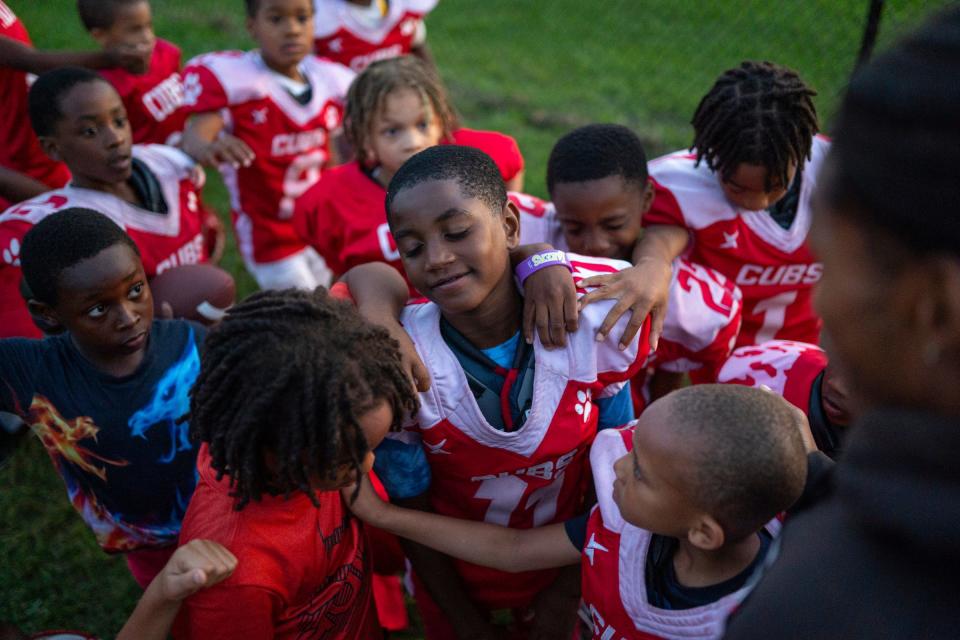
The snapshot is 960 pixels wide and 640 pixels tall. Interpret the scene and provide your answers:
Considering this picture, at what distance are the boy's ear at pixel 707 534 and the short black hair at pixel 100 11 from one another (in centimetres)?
386

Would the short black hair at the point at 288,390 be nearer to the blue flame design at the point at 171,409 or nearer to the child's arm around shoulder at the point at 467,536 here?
the child's arm around shoulder at the point at 467,536

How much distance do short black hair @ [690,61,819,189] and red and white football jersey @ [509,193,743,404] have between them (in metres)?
0.35

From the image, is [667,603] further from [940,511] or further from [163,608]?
[163,608]

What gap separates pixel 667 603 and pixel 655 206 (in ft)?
4.57

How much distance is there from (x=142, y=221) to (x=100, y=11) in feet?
5.55

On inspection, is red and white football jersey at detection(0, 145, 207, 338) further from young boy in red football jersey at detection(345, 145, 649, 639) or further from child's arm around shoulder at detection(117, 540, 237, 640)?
child's arm around shoulder at detection(117, 540, 237, 640)

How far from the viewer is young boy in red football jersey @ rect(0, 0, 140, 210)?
11.3 feet

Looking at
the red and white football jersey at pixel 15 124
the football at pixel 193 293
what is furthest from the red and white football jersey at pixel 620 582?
the red and white football jersey at pixel 15 124

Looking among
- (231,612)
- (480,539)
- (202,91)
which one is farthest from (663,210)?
(202,91)

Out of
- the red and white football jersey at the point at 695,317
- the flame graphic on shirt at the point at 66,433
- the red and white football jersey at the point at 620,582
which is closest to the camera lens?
the red and white football jersey at the point at 620,582

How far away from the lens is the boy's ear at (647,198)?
2.37m

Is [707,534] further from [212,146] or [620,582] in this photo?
[212,146]

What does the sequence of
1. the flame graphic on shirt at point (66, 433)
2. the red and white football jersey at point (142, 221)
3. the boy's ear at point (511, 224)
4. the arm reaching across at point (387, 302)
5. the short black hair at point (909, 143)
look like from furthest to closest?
the red and white football jersey at point (142, 221) → the flame graphic on shirt at point (66, 433) → the boy's ear at point (511, 224) → the arm reaching across at point (387, 302) → the short black hair at point (909, 143)

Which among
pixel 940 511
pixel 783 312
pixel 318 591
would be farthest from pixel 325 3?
pixel 940 511
